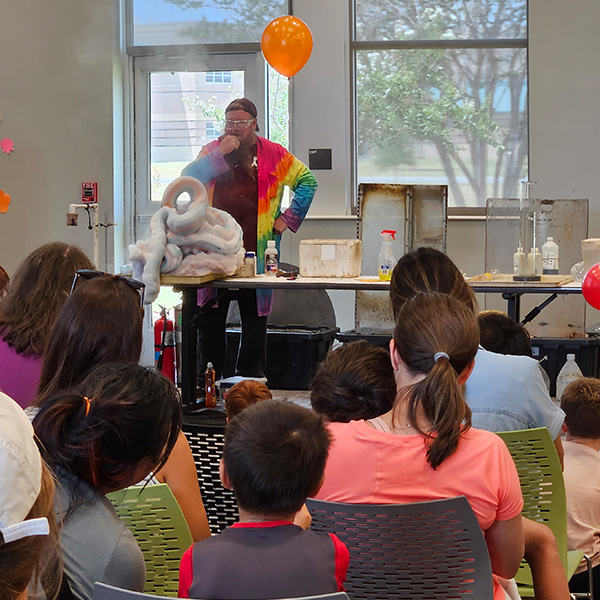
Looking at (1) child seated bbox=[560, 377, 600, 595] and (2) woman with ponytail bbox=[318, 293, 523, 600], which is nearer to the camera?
(2) woman with ponytail bbox=[318, 293, 523, 600]

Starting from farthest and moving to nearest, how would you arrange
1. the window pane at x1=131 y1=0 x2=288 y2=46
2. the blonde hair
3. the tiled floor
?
the window pane at x1=131 y1=0 x2=288 y2=46 < the tiled floor < the blonde hair

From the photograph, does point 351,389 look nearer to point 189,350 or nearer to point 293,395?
point 189,350

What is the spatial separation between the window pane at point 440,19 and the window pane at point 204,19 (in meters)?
0.63

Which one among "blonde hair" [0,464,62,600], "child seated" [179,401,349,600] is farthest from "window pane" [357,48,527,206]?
"blonde hair" [0,464,62,600]

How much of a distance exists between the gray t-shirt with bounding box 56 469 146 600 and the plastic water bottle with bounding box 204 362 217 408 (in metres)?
3.25

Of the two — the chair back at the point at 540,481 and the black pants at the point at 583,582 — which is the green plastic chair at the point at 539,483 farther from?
the black pants at the point at 583,582

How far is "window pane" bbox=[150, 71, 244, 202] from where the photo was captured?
21.1 ft

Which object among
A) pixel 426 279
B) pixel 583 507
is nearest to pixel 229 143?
pixel 426 279

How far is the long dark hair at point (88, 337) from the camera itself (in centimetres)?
185

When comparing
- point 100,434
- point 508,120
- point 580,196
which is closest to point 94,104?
point 508,120

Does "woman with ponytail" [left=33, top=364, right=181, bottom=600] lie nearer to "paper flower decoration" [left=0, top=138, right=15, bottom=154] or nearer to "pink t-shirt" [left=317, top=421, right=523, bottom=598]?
"pink t-shirt" [left=317, top=421, right=523, bottom=598]

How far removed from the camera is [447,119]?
6180mm

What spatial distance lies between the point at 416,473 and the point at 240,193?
3.47 metres

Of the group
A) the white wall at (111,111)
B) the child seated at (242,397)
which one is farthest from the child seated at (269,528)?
the white wall at (111,111)
